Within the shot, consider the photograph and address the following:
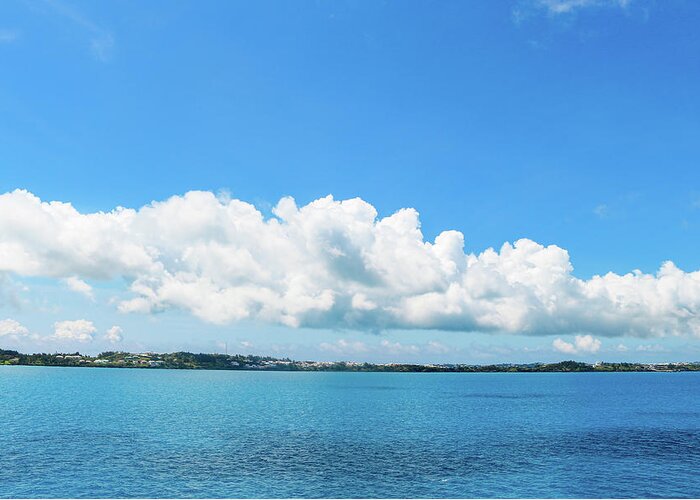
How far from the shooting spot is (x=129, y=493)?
6600 centimetres

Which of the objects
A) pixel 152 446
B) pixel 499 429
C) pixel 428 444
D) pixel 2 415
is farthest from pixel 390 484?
pixel 2 415

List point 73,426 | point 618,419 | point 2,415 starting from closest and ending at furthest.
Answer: point 73,426
point 2,415
point 618,419

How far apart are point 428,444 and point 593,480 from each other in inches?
1400

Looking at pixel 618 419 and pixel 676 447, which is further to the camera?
pixel 618 419

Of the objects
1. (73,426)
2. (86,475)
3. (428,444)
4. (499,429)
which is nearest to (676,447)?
(499,429)

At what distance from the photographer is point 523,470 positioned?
81438 millimetres

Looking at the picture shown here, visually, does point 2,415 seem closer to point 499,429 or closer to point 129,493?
point 129,493

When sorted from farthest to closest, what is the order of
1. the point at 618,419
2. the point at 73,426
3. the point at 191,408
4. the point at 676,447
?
the point at 191,408
the point at 618,419
the point at 73,426
the point at 676,447

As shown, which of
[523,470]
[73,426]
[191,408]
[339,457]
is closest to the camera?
[523,470]

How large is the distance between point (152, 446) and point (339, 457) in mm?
37872

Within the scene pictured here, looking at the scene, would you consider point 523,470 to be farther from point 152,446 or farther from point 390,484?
point 152,446

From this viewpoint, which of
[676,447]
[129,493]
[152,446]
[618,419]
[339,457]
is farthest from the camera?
[618,419]

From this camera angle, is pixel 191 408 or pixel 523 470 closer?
pixel 523 470

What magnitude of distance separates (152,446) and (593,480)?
79.4 metres
